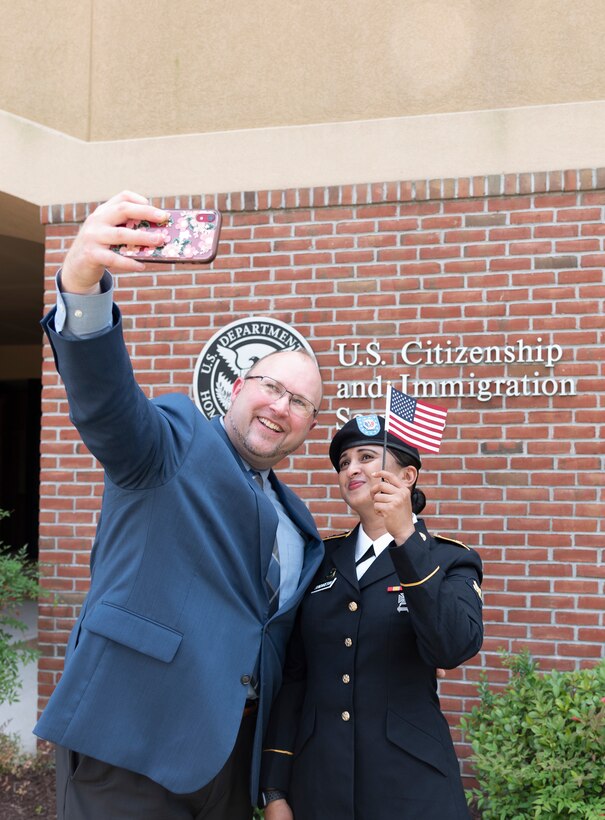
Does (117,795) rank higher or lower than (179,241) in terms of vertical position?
lower

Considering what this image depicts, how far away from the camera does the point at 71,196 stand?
5.16 m

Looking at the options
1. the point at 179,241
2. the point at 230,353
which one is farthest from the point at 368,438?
the point at 230,353

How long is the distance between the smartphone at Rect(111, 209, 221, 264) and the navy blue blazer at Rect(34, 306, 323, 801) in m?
0.37

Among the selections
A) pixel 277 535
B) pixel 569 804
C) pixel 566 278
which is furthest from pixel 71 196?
pixel 569 804

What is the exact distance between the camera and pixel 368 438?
2.54m

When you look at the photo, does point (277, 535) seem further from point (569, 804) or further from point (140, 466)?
point (569, 804)

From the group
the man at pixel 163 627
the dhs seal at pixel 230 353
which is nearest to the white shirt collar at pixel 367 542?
the man at pixel 163 627

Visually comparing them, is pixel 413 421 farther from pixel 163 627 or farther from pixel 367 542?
pixel 163 627

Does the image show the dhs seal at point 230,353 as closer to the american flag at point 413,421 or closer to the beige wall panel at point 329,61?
the beige wall panel at point 329,61

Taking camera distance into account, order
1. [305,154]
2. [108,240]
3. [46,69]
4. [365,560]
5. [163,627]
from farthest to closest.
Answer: [46,69], [305,154], [365,560], [163,627], [108,240]

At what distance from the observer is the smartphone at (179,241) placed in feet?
5.45

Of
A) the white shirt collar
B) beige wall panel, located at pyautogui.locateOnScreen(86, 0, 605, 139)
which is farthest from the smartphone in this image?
beige wall panel, located at pyautogui.locateOnScreen(86, 0, 605, 139)

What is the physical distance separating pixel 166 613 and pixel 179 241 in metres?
0.93

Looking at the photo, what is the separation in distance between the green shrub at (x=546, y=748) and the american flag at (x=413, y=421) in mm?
1588
